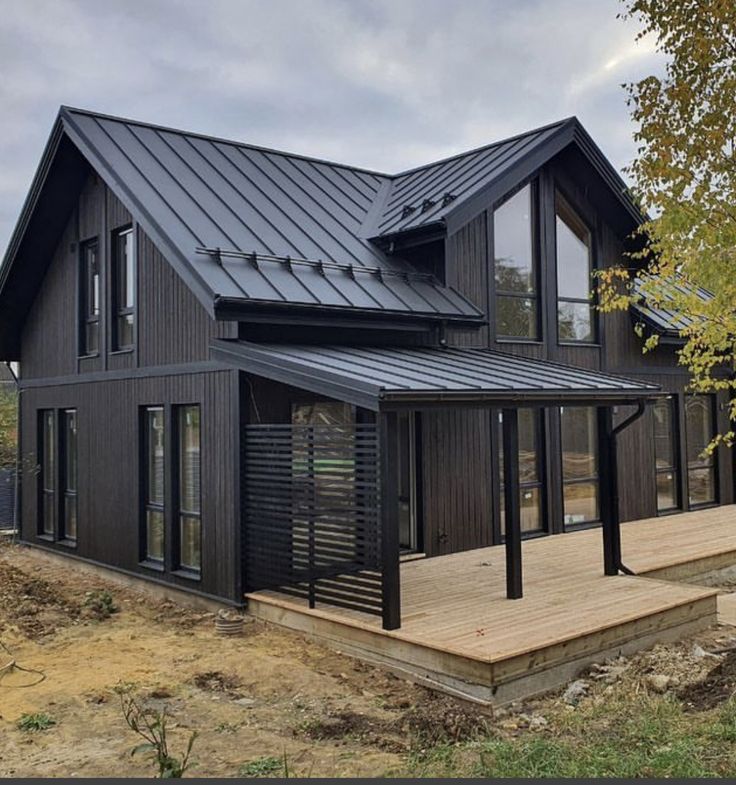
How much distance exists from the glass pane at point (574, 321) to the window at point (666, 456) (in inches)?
77.8

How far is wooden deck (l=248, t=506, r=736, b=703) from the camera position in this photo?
5.67m

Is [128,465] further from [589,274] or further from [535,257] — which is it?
[589,274]

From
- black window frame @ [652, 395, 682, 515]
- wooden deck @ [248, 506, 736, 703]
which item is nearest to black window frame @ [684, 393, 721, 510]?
black window frame @ [652, 395, 682, 515]

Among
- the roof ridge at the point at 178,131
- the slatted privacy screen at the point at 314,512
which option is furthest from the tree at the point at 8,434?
the slatted privacy screen at the point at 314,512

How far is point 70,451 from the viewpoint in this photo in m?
11.4

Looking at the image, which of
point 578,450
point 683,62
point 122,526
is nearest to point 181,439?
point 122,526

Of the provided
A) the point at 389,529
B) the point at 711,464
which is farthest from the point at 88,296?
the point at 711,464

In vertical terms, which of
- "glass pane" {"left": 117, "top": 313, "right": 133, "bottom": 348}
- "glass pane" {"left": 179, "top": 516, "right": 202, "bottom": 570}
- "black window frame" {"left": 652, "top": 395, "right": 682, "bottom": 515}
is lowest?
"glass pane" {"left": 179, "top": 516, "right": 202, "bottom": 570}

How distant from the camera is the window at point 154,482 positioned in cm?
920

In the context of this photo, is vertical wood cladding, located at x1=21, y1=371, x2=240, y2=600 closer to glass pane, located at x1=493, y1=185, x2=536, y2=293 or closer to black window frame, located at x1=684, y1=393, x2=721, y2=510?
glass pane, located at x1=493, y1=185, x2=536, y2=293

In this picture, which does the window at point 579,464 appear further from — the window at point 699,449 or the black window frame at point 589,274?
the window at point 699,449

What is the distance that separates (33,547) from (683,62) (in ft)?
36.3

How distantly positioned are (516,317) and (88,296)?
6023 millimetres

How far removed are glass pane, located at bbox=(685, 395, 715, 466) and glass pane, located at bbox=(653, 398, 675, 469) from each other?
1.43 ft
